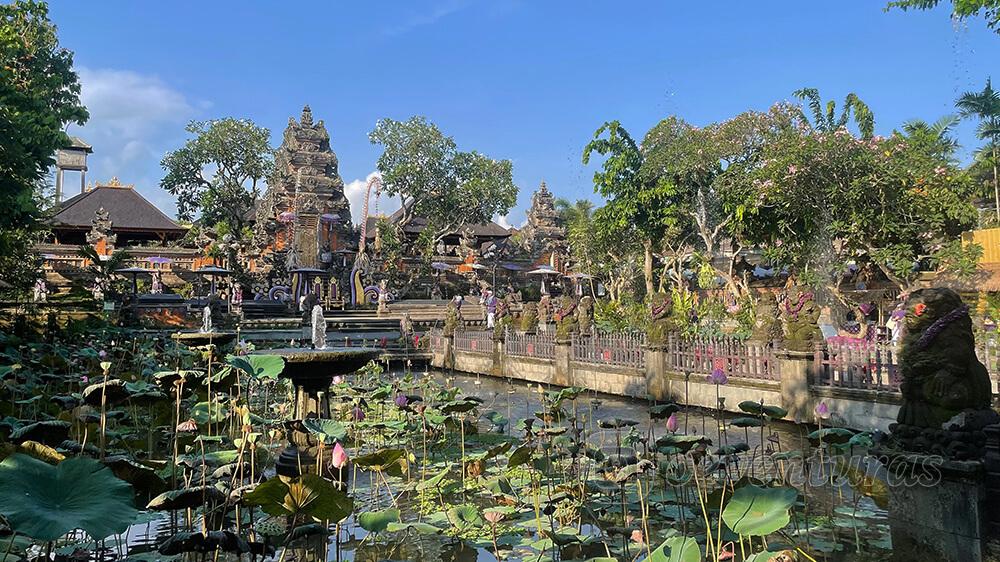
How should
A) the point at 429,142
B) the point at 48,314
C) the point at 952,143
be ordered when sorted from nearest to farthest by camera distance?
the point at 48,314 → the point at 952,143 → the point at 429,142

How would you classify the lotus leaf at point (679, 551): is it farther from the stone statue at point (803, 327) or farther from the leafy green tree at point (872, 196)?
the leafy green tree at point (872, 196)

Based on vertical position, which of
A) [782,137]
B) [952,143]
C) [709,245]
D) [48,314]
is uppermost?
[952,143]

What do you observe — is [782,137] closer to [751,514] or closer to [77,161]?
[751,514]

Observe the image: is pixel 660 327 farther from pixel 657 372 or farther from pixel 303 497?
pixel 303 497

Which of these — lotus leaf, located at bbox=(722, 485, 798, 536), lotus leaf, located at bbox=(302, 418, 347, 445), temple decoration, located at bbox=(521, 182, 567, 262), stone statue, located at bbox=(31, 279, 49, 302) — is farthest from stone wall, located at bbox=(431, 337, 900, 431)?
temple decoration, located at bbox=(521, 182, 567, 262)

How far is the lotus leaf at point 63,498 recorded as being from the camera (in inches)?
79.7

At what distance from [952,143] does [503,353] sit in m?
27.3

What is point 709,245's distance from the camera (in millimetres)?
26141

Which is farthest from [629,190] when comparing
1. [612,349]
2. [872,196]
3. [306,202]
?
[306,202]

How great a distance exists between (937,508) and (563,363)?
10958 mm

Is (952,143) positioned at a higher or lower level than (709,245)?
higher

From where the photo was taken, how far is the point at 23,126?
13383 mm

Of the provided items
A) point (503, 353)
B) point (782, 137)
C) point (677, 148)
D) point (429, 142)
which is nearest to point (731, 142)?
point (677, 148)

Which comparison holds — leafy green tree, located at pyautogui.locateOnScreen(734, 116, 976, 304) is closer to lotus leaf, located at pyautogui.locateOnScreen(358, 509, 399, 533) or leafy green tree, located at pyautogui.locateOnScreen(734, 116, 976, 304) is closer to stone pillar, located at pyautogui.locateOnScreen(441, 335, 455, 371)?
stone pillar, located at pyautogui.locateOnScreen(441, 335, 455, 371)
